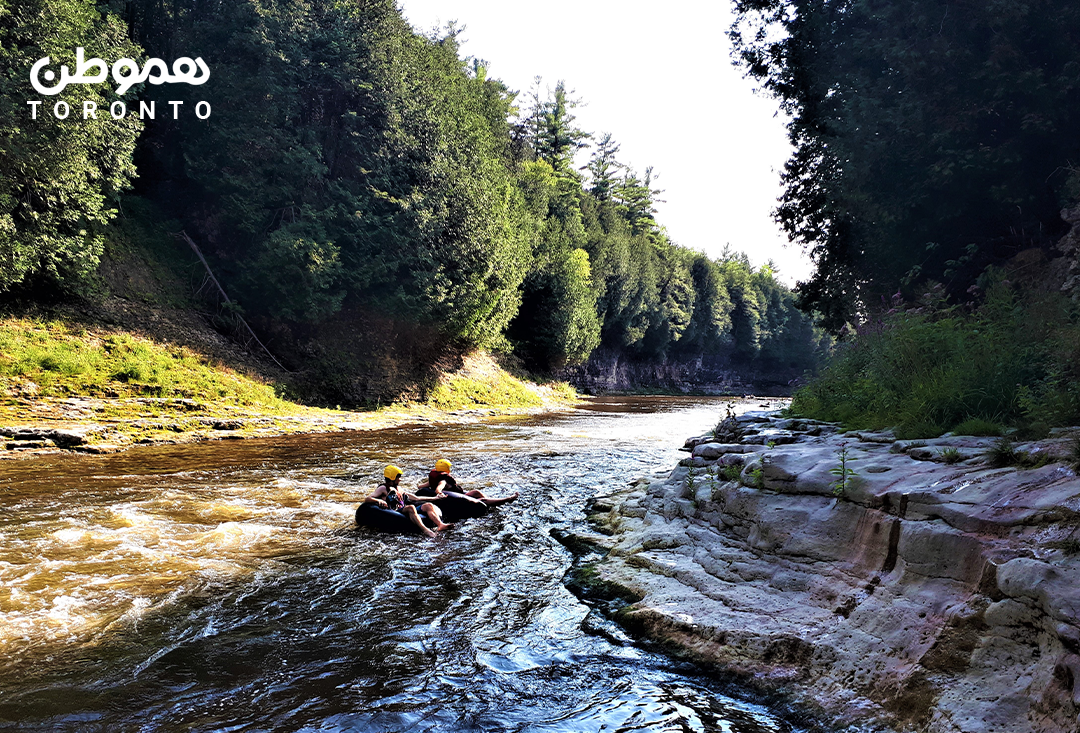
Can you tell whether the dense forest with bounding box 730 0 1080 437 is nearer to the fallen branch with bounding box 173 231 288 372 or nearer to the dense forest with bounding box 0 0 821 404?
the dense forest with bounding box 0 0 821 404

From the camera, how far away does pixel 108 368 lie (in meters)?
17.9

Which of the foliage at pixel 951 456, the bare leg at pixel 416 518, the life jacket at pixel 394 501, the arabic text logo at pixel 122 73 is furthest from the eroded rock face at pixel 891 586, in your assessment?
the arabic text logo at pixel 122 73

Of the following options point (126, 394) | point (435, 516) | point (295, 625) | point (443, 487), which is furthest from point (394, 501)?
point (126, 394)

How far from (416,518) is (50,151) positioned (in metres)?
15.8

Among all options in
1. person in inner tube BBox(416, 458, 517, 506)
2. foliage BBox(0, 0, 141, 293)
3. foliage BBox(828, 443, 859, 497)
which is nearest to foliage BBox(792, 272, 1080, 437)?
foliage BBox(828, 443, 859, 497)

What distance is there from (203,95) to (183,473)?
19.4 m

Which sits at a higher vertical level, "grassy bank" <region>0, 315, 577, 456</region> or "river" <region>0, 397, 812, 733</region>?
"grassy bank" <region>0, 315, 577, 456</region>

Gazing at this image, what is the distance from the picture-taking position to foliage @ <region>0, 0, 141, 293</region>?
16.3m

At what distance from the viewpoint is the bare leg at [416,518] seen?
984cm

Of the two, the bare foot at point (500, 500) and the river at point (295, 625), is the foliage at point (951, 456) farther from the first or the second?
the bare foot at point (500, 500)

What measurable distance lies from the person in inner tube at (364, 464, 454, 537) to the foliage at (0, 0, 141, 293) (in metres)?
13.5

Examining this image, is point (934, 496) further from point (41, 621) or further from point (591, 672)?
point (41, 621)

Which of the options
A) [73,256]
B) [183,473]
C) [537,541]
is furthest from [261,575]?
[73,256]

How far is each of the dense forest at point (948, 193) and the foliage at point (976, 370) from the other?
0.03 meters
